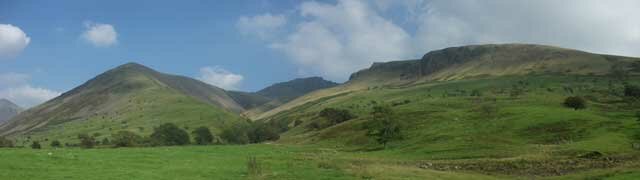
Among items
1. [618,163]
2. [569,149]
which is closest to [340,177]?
[618,163]

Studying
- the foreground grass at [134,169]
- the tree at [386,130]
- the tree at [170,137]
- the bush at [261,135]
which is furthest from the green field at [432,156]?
the bush at [261,135]

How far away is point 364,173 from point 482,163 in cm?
1705

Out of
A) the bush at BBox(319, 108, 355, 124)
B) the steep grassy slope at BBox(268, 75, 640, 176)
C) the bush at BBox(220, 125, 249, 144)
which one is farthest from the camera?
the bush at BBox(319, 108, 355, 124)

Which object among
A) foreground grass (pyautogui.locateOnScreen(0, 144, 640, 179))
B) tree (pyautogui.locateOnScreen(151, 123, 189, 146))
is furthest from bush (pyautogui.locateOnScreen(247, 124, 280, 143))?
foreground grass (pyautogui.locateOnScreen(0, 144, 640, 179))

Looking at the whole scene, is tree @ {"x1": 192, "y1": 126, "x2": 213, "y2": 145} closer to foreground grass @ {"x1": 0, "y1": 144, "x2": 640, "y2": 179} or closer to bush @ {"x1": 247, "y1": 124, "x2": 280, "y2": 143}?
bush @ {"x1": 247, "y1": 124, "x2": 280, "y2": 143}

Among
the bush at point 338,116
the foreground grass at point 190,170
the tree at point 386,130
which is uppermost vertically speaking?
→ the bush at point 338,116

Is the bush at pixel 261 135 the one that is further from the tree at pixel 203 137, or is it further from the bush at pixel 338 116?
the bush at pixel 338 116

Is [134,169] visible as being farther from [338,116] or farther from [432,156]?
[338,116]

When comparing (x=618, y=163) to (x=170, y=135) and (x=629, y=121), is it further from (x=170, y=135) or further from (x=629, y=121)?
(x=170, y=135)

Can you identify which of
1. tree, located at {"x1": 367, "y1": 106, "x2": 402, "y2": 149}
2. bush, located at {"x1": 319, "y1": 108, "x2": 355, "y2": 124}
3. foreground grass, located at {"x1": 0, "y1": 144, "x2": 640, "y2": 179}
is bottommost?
foreground grass, located at {"x1": 0, "y1": 144, "x2": 640, "y2": 179}

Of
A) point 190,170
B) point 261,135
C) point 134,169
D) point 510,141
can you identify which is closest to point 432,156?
point 510,141

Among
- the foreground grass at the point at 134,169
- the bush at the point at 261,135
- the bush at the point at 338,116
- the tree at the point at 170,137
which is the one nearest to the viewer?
the foreground grass at the point at 134,169

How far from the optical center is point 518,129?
8675cm

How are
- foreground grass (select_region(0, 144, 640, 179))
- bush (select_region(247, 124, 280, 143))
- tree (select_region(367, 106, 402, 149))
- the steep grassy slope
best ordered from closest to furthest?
foreground grass (select_region(0, 144, 640, 179)) < the steep grassy slope < tree (select_region(367, 106, 402, 149)) < bush (select_region(247, 124, 280, 143))
